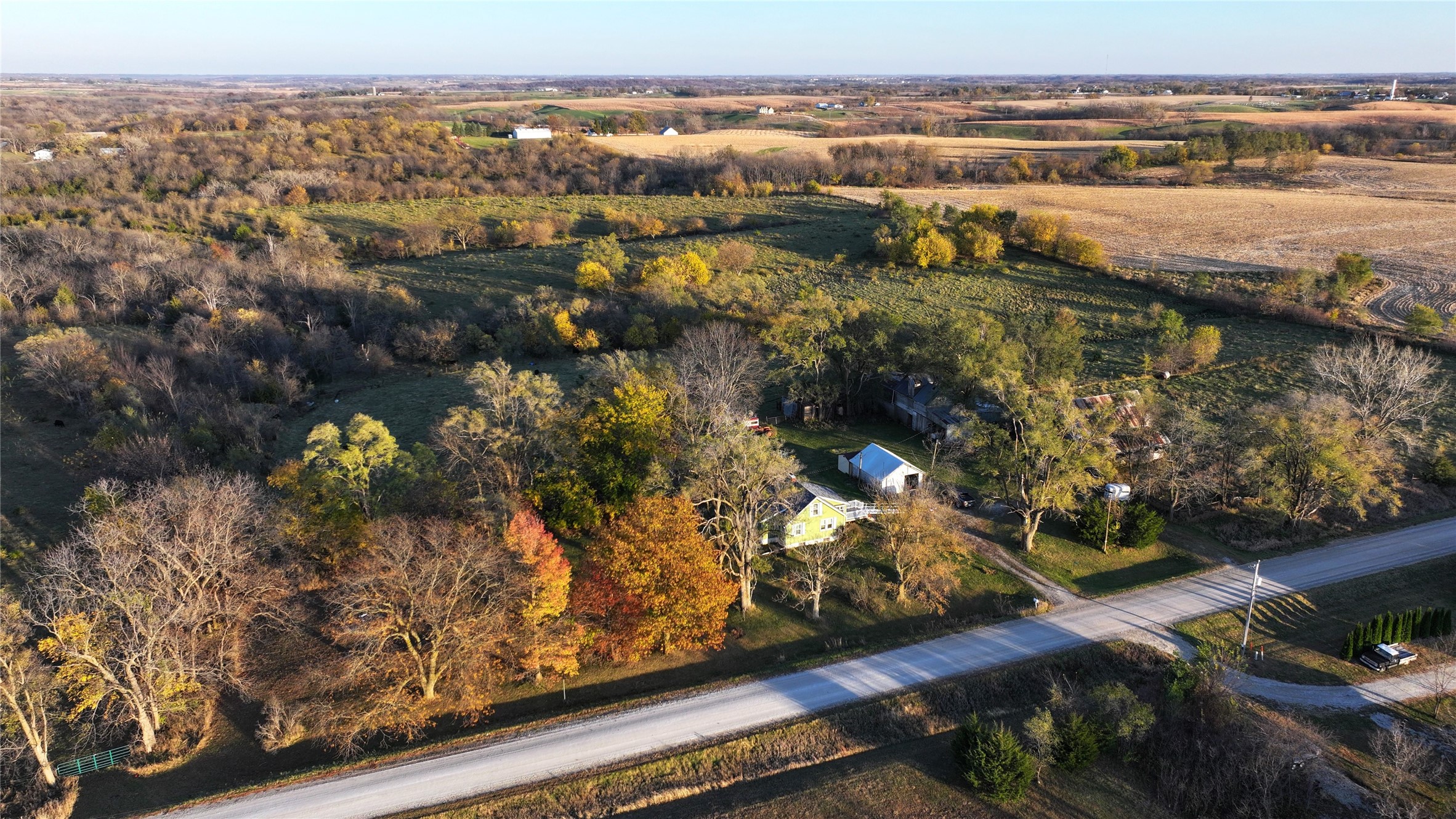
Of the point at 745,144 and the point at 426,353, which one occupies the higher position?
the point at 745,144

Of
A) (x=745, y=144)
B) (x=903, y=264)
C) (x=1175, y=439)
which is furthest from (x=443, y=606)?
(x=745, y=144)

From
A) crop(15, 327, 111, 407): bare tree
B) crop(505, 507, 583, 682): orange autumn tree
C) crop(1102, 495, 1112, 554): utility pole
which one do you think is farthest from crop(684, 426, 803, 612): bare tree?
crop(15, 327, 111, 407): bare tree

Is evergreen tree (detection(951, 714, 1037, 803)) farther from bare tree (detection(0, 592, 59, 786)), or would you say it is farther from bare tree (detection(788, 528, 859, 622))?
bare tree (detection(0, 592, 59, 786))

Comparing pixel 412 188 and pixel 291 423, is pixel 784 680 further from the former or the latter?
pixel 412 188

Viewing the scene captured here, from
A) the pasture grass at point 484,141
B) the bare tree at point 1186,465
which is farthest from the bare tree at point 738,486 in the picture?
the pasture grass at point 484,141

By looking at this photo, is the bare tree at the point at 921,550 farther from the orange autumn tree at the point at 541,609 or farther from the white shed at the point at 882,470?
the orange autumn tree at the point at 541,609
